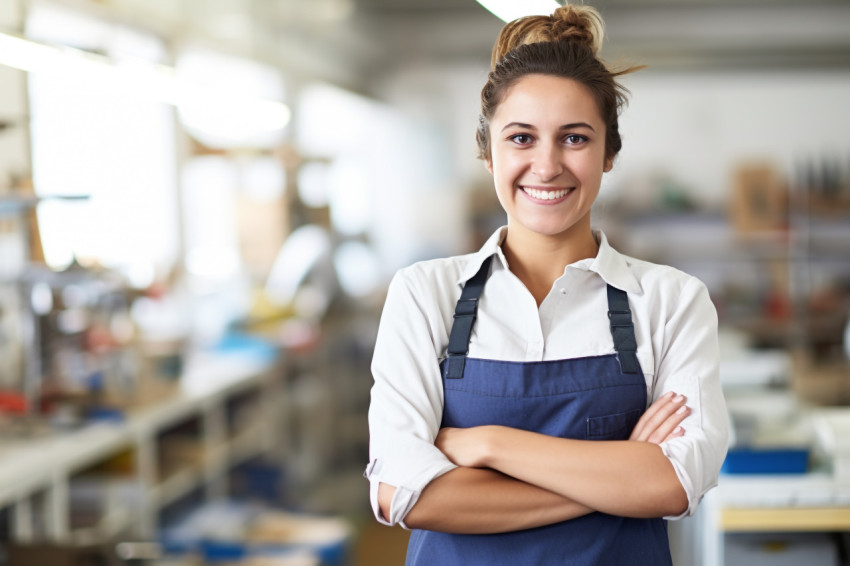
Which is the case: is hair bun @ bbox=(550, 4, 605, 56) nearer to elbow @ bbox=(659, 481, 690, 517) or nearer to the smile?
the smile

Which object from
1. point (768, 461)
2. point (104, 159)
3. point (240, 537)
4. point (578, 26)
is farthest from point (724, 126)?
point (578, 26)

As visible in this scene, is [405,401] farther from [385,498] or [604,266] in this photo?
[604,266]

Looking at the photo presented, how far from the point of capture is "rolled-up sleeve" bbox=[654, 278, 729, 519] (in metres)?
1.38

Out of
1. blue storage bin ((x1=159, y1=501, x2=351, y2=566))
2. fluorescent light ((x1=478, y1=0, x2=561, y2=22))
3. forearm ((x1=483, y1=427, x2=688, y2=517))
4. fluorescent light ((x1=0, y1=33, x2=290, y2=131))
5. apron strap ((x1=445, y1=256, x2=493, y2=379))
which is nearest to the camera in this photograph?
forearm ((x1=483, y1=427, x2=688, y2=517))

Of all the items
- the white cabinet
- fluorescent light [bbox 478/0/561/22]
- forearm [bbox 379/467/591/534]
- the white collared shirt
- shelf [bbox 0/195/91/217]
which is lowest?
the white cabinet

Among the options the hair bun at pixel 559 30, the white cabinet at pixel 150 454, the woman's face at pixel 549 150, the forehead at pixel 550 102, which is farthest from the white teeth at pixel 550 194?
the white cabinet at pixel 150 454

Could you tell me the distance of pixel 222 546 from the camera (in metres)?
3.70

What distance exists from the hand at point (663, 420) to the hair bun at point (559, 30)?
559 mm

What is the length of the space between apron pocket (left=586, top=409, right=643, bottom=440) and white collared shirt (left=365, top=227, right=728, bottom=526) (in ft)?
0.17

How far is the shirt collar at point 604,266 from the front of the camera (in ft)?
4.86

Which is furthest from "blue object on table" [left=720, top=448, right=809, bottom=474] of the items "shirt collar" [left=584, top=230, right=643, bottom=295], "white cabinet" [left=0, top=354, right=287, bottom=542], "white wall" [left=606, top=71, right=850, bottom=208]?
"white wall" [left=606, top=71, right=850, bottom=208]

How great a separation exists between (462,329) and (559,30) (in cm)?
50

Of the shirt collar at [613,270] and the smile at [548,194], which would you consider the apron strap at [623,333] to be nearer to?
the shirt collar at [613,270]

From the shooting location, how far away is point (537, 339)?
1.47 m
